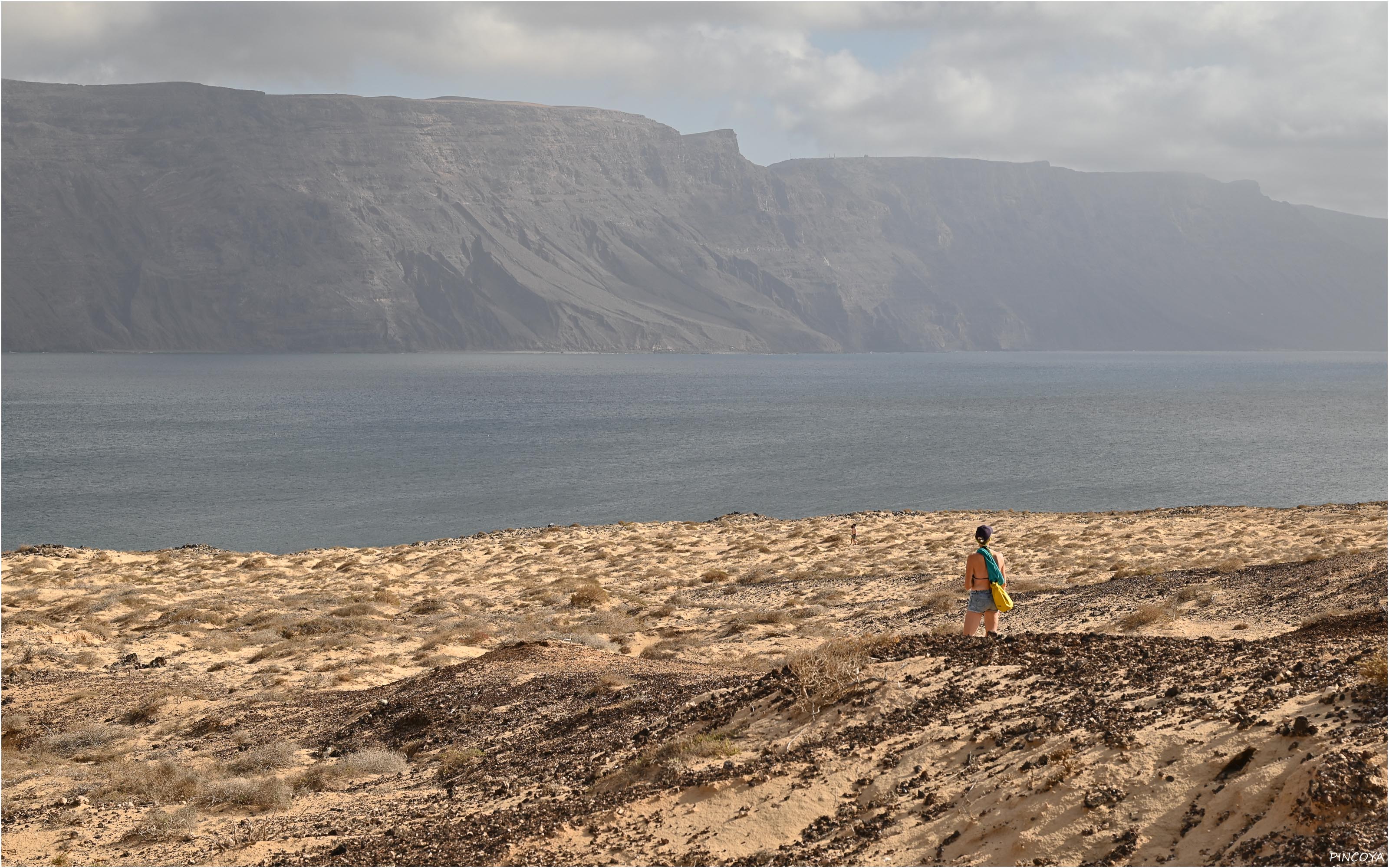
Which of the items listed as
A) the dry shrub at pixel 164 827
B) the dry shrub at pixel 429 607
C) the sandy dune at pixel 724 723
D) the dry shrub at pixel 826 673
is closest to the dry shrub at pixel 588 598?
the sandy dune at pixel 724 723

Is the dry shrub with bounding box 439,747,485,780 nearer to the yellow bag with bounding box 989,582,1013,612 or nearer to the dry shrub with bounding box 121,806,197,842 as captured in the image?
the dry shrub with bounding box 121,806,197,842

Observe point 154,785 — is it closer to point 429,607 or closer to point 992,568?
point 992,568

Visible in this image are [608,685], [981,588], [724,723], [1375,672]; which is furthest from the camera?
[608,685]

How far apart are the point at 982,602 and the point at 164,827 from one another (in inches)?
368

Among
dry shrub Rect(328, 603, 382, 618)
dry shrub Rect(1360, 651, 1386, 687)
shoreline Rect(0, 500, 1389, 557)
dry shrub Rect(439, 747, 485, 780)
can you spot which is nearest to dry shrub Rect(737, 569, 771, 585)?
dry shrub Rect(328, 603, 382, 618)

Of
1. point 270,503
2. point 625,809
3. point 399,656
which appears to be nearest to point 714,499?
point 270,503

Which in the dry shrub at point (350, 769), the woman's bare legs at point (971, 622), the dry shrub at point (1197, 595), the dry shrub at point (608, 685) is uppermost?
the woman's bare legs at point (971, 622)

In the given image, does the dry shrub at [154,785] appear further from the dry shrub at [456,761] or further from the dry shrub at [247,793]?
the dry shrub at [456,761]

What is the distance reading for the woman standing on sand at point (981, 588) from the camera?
13.1 meters

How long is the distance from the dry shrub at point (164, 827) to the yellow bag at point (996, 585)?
29.8ft

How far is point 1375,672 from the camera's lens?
8.19 m

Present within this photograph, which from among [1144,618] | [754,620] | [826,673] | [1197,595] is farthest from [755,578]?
[826,673]

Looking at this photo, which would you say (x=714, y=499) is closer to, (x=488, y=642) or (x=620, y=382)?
(x=488, y=642)

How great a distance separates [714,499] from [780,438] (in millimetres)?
32119
